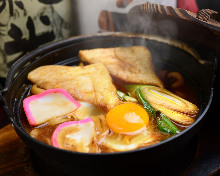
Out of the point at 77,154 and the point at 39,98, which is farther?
the point at 39,98

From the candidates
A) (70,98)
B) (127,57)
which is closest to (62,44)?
(127,57)

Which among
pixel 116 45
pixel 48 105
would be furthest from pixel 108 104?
pixel 116 45

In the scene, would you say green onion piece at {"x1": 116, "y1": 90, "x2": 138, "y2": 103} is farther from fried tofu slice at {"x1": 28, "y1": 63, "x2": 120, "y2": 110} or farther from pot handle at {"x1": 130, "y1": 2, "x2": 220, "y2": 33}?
pot handle at {"x1": 130, "y1": 2, "x2": 220, "y2": 33}

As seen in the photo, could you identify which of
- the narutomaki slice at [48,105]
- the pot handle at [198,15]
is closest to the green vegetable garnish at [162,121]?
the narutomaki slice at [48,105]

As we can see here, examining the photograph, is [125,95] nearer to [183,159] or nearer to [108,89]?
[108,89]

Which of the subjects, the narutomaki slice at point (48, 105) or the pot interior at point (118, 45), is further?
the pot interior at point (118, 45)

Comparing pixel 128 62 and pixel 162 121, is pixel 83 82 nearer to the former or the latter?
pixel 128 62

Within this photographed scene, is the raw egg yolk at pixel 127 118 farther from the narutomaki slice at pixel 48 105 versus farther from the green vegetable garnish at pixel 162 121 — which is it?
the narutomaki slice at pixel 48 105
